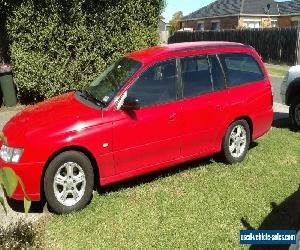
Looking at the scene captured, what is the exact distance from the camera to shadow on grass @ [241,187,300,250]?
477cm

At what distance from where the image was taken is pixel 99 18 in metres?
10.9

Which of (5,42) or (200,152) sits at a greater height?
(5,42)

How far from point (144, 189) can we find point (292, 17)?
126ft

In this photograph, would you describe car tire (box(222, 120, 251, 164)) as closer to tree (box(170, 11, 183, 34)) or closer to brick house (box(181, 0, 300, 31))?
brick house (box(181, 0, 300, 31))

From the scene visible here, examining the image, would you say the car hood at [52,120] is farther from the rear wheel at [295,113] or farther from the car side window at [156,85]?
the rear wheel at [295,113]

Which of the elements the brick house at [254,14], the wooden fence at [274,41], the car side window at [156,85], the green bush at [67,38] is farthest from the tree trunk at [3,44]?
the brick house at [254,14]

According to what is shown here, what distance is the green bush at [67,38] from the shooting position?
10.5 metres

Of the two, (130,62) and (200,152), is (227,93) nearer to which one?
(200,152)

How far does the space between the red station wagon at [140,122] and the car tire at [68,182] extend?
0.01 metres

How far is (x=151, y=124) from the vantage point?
216 inches

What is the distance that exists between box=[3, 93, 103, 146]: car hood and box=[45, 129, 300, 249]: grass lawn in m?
1.10

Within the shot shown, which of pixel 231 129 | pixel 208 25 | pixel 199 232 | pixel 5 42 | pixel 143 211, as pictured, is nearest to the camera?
pixel 199 232

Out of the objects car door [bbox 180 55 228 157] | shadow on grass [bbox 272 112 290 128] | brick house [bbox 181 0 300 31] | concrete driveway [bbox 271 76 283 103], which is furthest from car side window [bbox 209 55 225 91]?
brick house [bbox 181 0 300 31]

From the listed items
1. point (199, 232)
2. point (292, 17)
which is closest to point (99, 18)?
point (199, 232)
